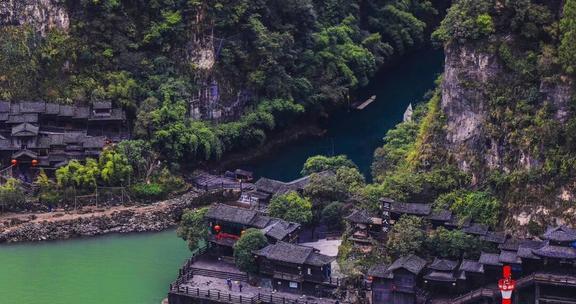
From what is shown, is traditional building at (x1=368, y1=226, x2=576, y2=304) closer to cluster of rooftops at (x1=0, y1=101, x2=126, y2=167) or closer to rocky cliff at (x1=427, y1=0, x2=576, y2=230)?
rocky cliff at (x1=427, y1=0, x2=576, y2=230)

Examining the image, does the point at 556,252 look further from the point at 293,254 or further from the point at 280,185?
the point at 280,185

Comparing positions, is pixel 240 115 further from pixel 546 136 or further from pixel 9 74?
pixel 546 136

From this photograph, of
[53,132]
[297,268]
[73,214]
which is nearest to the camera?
[297,268]

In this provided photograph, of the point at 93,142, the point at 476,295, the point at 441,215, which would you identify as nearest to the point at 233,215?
the point at 441,215

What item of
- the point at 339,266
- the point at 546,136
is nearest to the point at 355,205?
the point at 339,266

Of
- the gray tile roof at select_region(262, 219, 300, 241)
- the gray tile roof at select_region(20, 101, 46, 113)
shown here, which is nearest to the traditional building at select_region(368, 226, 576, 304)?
the gray tile roof at select_region(262, 219, 300, 241)

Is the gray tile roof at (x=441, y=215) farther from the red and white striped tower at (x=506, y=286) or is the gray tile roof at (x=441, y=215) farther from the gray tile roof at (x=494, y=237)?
the red and white striped tower at (x=506, y=286)
